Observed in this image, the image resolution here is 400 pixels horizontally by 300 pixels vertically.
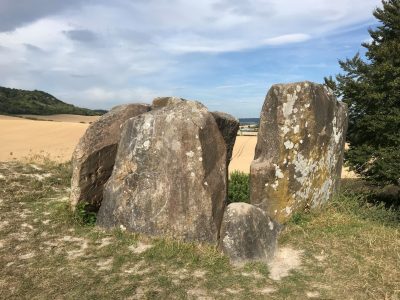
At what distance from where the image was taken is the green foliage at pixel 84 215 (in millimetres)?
8742

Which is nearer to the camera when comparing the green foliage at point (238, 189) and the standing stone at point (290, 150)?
the standing stone at point (290, 150)

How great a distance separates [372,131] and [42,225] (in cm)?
1045

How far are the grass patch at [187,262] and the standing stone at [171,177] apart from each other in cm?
34

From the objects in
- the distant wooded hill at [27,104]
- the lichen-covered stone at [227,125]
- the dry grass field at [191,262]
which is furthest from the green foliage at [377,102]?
the distant wooded hill at [27,104]

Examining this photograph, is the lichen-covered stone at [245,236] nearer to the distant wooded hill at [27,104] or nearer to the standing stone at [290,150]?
the standing stone at [290,150]

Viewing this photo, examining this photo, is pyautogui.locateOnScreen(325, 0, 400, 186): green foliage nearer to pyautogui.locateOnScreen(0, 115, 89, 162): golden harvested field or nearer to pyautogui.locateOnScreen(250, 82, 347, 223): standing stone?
pyautogui.locateOnScreen(250, 82, 347, 223): standing stone

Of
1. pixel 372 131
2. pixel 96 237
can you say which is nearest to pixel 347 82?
pixel 372 131

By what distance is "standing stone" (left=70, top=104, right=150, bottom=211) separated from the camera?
9008 mm

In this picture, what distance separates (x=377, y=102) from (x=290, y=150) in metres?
6.78

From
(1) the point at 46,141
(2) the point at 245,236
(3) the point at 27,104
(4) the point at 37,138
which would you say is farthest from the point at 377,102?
(3) the point at 27,104

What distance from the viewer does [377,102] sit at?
13.5 metres

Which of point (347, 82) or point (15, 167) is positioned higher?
point (347, 82)

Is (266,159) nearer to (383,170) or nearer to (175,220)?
(175,220)

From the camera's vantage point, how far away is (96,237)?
7.89 meters
